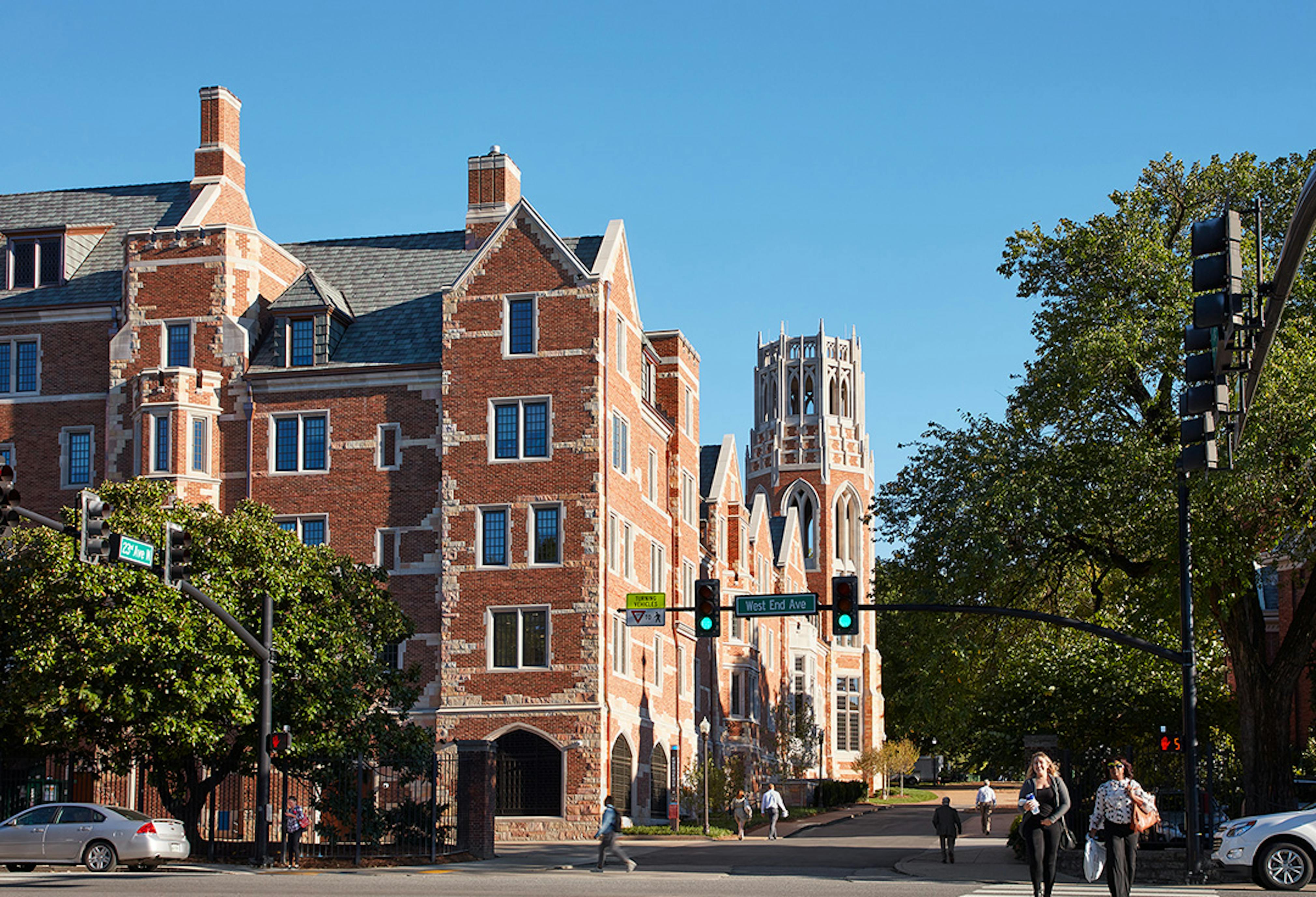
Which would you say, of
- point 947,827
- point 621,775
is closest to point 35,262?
point 621,775

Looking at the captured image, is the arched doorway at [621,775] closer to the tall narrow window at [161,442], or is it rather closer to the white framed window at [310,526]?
the white framed window at [310,526]

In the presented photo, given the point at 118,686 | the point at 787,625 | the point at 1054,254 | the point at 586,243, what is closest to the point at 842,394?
the point at 787,625

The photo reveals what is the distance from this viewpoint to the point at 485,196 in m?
53.3

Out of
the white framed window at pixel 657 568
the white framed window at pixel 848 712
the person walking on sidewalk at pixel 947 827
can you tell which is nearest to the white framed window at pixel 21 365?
the white framed window at pixel 657 568

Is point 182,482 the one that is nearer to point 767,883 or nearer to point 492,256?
point 492,256

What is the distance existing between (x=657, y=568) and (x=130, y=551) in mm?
30576

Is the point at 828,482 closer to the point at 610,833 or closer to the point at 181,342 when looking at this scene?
the point at 181,342

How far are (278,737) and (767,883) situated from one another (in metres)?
11.0

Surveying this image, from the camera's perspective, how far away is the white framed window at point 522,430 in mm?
46094

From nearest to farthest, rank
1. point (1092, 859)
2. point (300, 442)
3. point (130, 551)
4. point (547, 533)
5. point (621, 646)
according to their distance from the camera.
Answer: point (1092, 859), point (130, 551), point (547, 533), point (621, 646), point (300, 442)

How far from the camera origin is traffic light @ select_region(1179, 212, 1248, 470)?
12.2 m

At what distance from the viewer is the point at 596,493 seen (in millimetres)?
45406

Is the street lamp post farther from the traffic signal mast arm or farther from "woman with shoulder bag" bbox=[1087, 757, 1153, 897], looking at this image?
the traffic signal mast arm

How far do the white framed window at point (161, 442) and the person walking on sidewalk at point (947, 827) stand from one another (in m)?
25.6
